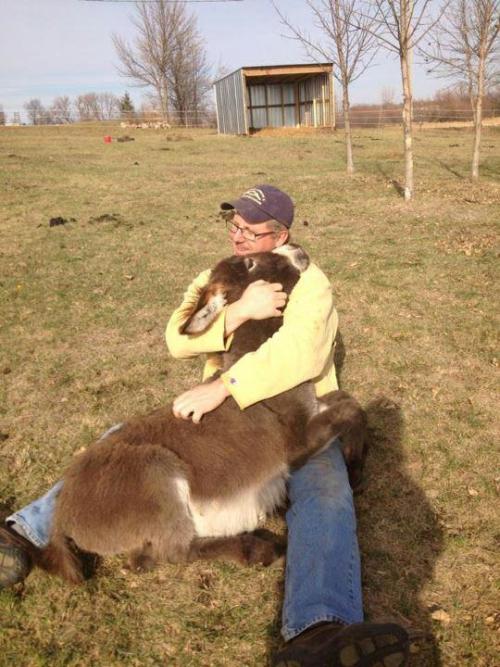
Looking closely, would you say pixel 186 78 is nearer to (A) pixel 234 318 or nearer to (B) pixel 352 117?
(B) pixel 352 117

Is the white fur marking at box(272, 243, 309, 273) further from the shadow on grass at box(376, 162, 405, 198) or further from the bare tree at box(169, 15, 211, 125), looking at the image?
the bare tree at box(169, 15, 211, 125)

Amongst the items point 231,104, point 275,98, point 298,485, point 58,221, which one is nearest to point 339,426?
point 298,485

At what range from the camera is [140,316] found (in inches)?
261

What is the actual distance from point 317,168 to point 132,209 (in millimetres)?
7576

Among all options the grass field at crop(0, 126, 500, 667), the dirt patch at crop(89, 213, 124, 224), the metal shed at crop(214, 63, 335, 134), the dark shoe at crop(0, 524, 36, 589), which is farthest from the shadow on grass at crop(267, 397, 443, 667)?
the metal shed at crop(214, 63, 335, 134)

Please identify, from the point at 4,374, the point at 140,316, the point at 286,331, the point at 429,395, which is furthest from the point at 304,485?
the point at 140,316

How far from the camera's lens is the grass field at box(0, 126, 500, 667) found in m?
2.64

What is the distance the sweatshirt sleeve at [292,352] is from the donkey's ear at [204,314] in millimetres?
307

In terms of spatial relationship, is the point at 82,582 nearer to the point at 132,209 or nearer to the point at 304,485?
the point at 304,485

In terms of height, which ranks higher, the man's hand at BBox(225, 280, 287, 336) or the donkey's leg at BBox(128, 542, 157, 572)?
the man's hand at BBox(225, 280, 287, 336)

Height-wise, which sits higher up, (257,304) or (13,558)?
(257,304)

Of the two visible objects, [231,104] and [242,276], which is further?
[231,104]

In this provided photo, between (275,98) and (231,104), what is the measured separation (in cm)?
427

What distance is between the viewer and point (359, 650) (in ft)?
6.20
